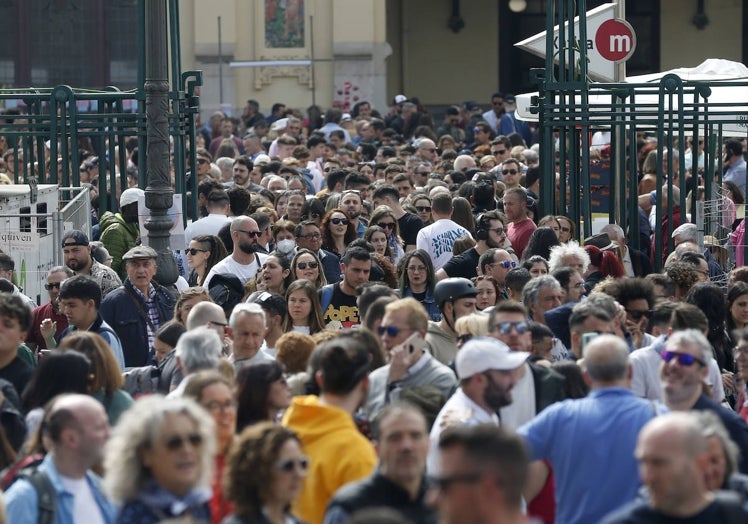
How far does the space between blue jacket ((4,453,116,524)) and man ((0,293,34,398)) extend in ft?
7.02

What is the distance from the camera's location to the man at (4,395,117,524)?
643 cm

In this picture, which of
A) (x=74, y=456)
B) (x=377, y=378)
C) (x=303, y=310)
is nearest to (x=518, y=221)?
Result: (x=303, y=310)

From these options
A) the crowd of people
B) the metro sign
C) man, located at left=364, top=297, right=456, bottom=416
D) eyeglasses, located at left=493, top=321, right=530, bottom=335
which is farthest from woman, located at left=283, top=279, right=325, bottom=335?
the metro sign

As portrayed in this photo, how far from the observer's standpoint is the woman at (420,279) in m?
11.8

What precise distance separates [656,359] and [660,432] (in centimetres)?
325

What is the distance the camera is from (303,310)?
10781 millimetres

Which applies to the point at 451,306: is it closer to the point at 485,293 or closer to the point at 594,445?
the point at 485,293

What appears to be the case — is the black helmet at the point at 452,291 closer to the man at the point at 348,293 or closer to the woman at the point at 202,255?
the man at the point at 348,293

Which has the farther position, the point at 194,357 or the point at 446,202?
the point at 446,202

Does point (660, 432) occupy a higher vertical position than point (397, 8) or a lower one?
lower

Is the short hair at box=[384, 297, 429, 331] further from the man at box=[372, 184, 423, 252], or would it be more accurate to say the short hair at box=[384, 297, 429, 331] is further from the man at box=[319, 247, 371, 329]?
the man at box=[372, 184, 423, 252]

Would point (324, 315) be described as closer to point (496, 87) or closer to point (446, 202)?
point (446, 202)

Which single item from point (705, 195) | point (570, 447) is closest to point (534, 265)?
point (705, 195)

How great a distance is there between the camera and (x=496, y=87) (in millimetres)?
36188
